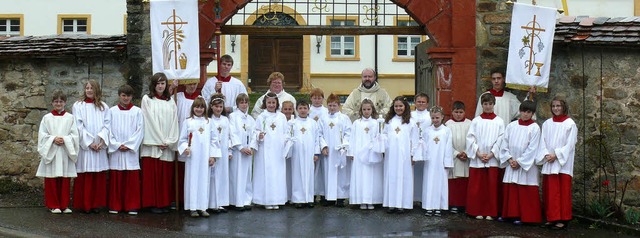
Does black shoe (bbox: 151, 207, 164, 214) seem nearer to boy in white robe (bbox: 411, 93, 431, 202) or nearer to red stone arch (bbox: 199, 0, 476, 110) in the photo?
red stone arch (bbox: 199, 0, 476, 110)

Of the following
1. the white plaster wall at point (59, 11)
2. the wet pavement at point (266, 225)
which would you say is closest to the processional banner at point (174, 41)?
the wet pavement at point (266, 225)

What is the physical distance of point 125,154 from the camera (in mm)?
11273

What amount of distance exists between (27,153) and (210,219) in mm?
3055

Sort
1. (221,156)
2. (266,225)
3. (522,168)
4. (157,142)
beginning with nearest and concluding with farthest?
(266,225) → (522,168) → (157,142) → (221,156)

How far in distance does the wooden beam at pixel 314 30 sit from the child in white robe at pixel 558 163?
2.70 meters

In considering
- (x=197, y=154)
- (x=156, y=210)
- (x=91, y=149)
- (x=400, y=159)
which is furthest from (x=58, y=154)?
(x=400, y=159)

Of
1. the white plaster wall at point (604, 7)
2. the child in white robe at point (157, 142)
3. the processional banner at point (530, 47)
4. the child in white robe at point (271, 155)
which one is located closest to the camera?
the child in white robe at point (157, 142)

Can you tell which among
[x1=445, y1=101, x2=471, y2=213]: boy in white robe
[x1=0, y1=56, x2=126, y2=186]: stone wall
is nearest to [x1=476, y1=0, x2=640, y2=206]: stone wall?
[x1=445, y1=101, x2=471, y2=213]: boy in white robe

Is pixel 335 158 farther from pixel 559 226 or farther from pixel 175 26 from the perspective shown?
pixel 559 226

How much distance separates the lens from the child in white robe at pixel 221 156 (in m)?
11.4

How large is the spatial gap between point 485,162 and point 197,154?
3.41 m

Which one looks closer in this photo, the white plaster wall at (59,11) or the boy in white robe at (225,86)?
the boy in white robe at (225,86)

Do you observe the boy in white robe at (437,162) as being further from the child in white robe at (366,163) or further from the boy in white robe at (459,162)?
the child in white robe at (366,163)

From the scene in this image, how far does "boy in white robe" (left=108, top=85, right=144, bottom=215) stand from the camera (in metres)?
11.2
